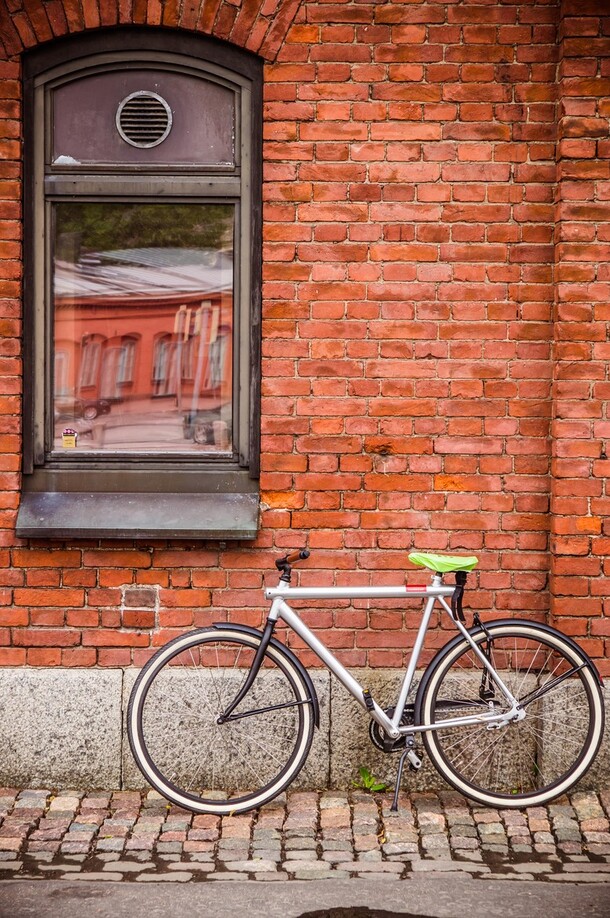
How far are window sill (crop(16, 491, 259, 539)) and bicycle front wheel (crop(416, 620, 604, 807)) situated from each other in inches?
45.8

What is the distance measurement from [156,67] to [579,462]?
2.79 metres

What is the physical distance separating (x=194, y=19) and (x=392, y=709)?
3.37 metres

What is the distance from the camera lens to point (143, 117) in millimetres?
4816

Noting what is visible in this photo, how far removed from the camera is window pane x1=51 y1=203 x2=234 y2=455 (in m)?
4.90

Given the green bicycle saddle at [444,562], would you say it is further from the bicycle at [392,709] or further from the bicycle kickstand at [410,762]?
the bicycle kickstand at [410,762]

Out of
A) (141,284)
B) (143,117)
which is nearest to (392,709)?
(141,284)

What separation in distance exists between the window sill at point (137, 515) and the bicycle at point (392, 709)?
1.23ft

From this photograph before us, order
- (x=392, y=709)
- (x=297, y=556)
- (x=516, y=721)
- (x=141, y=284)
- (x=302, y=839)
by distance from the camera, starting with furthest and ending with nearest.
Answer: (x=141, y=284) → (x=392, y=709) → (x=516, y=721) → (x=297, y=556) → (x=302, y=839)

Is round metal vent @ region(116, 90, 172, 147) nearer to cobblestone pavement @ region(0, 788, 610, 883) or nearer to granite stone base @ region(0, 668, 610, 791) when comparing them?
granite stone base @ region(0, 668, 610, 791)

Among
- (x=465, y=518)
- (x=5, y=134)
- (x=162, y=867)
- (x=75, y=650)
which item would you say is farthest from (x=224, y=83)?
(x=162, y=867)

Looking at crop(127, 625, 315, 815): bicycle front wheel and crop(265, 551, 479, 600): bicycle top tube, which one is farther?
crop(127, 625, 315, 815): bicycle front wheel

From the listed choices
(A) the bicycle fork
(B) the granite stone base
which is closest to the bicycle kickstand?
(B) the granite stone base

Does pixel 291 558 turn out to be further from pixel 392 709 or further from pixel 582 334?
pixel 582 334

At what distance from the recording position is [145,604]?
479 centimetres
